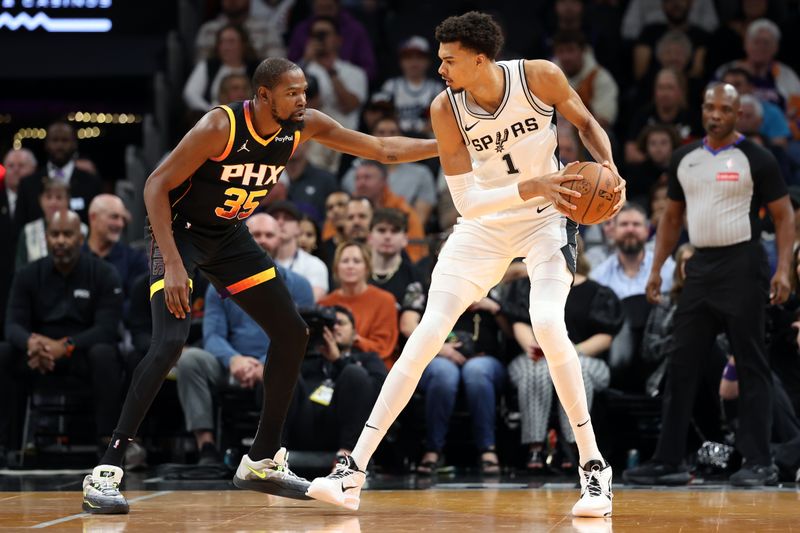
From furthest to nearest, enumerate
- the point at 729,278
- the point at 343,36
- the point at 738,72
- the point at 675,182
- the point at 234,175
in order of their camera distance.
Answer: the point at 343,36
the point at 738,72
the point at 675,182
the point at 729,278
the point at 234,175

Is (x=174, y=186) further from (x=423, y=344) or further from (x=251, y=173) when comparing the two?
(x=423, y=344)

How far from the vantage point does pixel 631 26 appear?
12.0 m

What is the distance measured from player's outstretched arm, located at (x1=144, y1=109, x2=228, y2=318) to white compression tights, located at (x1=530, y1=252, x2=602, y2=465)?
4.67 ft

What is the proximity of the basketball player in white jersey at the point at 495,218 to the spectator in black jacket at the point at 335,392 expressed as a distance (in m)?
2.27

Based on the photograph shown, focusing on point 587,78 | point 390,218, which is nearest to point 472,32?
point 390,218

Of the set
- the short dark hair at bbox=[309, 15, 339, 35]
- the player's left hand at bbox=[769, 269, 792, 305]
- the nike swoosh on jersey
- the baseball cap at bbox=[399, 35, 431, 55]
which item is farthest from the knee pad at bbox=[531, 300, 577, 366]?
the short dark hair at bbox=[309, 15, 339, 35]

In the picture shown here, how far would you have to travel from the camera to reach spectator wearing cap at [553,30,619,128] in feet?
35.7

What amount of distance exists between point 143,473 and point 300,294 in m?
1.44

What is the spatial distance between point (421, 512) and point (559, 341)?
95cm

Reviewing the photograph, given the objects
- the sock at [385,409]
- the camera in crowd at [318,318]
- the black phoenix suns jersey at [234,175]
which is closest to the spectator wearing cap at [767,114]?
the camera in crowd at [318,318]

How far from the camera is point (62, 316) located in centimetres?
841

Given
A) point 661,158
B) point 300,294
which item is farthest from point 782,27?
point 300,294

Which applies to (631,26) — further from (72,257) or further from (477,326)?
(72,257)

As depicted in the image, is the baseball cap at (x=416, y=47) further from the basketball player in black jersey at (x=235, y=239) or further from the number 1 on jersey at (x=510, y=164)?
the number 1 on jersey at (x=510, y=164)
